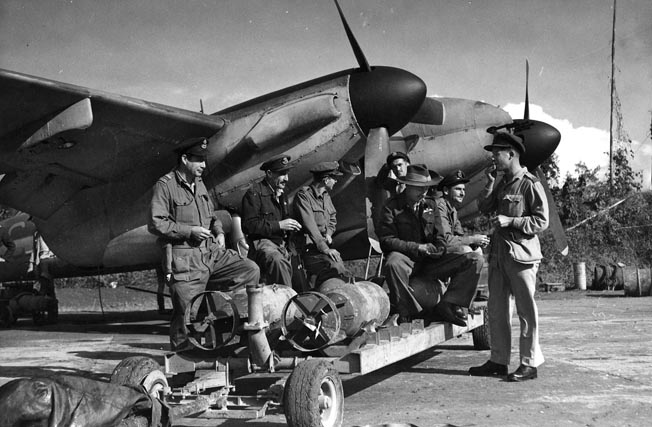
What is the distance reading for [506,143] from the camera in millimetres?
6176

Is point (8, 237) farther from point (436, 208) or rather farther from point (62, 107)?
point (436, 208)

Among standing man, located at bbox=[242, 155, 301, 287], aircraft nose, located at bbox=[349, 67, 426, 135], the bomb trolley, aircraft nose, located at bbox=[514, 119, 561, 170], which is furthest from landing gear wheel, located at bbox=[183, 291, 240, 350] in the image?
aircraft nose, located at bbox=[514, 119, 561, 170]

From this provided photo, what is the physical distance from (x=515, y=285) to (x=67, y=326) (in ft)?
35.5

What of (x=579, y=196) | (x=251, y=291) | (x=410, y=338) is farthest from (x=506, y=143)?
(x=579, y=196)

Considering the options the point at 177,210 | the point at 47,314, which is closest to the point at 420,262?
the point at 177,210

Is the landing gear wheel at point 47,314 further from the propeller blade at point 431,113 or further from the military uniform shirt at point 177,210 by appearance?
the military uniform shirt at point 177,210

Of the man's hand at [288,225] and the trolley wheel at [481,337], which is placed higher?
the man's hand at [288,225]

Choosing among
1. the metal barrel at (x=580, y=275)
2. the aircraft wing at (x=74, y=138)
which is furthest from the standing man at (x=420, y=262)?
the metal barrel at (x=580, y=275)

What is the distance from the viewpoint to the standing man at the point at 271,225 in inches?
249

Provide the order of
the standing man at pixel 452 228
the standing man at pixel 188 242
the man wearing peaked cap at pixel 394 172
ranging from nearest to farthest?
the standing man at pixel 188 242, the standing man at pixel 452 228, the man wearing peaked cap at pixel 394 172

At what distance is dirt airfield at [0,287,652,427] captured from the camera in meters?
4.56

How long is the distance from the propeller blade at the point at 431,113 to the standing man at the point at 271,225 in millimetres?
4843

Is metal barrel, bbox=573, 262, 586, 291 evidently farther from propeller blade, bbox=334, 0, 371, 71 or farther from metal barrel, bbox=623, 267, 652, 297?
propeller blade, bbox=334, 0, 371, 71

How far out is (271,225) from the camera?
6551mm
